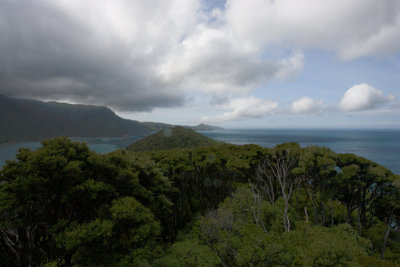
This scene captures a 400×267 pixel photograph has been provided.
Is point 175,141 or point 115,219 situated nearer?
point 115,219

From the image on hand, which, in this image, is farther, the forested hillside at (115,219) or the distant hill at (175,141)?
the distant hill at (175,141)

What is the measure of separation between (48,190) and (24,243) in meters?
3.52

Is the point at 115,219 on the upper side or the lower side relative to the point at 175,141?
upper

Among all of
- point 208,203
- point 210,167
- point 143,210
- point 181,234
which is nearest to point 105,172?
point 143,210

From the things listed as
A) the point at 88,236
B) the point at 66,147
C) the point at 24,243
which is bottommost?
the point at 24,243

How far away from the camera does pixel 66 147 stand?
872 centimetres

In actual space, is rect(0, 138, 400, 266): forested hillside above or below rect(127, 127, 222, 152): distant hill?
above

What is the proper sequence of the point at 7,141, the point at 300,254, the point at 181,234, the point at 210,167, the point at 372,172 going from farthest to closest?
the point at 7,141
the point at 210,167
the point at 181,234
the point at 372,172
the point at 300,254

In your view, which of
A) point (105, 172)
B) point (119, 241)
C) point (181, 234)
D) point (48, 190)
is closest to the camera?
point (48, 190)

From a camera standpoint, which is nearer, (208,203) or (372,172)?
(372,172)

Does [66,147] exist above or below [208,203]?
above

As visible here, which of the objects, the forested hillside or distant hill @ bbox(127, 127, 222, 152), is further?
distant hill @ bbox(127, 127, 222, 152)

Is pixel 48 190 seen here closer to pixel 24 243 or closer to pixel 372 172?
pixel 24 243

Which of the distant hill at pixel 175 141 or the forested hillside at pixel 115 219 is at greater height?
the forested hillside at pixel 115 219
